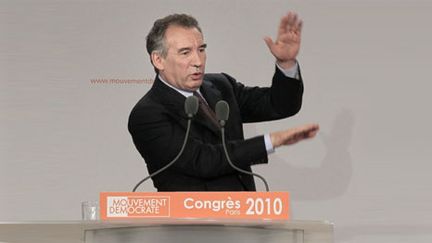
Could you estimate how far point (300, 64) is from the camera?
3.54m

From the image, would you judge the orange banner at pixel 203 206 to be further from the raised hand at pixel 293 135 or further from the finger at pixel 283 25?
the finger at pixel 283 25

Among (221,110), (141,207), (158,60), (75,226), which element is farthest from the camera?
(158,60)

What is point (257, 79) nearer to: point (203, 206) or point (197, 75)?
point (197, 75)

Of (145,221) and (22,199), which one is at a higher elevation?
(22,199)

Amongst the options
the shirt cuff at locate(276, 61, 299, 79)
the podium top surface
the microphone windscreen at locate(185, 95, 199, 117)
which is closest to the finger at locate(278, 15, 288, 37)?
the shirt cuff at locate(276, 61, 299, 79)

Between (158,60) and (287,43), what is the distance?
1.89 ft

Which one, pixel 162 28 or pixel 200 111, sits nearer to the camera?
pixel 200 111

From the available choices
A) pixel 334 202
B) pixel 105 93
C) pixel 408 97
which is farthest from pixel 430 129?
pixel 105 93

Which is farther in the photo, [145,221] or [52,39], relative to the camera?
[52,39]

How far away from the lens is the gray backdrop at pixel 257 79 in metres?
3.54

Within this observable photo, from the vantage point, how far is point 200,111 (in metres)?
3.08

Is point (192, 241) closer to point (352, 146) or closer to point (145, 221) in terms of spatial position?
point (145, 221)

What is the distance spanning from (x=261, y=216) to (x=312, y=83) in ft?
5.47

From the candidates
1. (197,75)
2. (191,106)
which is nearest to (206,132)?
(197,75)
